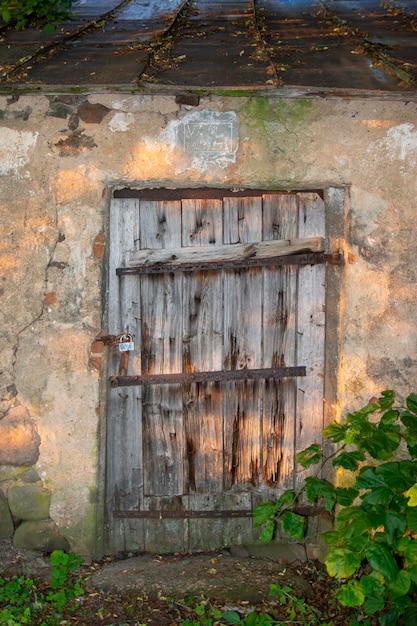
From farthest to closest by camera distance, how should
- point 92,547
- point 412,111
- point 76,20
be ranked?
point 76,20 → point 92,547 → point 412,111

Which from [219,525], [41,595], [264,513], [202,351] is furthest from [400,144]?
[41,595]

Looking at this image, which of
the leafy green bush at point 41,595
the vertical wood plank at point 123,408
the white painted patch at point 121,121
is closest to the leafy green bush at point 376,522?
the vertical wood plank at point 123,408

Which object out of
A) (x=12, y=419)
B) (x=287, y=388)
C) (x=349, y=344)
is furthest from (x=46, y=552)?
(x=349, y=344)

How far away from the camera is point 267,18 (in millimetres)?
4609

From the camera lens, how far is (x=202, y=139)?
3.72m

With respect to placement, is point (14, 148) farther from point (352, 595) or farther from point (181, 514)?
point (352, 595)

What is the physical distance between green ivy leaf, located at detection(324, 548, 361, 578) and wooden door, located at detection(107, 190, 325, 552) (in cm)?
116

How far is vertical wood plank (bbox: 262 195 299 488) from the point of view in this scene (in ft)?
12.8

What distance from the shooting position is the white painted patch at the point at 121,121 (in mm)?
3711

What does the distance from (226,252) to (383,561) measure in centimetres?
181

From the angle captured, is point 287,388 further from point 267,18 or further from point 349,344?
point 267,18

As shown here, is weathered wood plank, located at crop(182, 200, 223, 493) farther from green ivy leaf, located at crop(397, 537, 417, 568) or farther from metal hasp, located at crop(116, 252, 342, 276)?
green ivy leaf, located at crop(397, 537, 417, 568)

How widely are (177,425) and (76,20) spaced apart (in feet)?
8.75

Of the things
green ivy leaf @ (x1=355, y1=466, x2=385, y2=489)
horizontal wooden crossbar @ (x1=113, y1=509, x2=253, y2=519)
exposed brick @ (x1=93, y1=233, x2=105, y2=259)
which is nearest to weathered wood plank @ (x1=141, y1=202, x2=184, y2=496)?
horizontal wooden crossbar @ (x1=113, y1=509, x2=253, y2=519)
